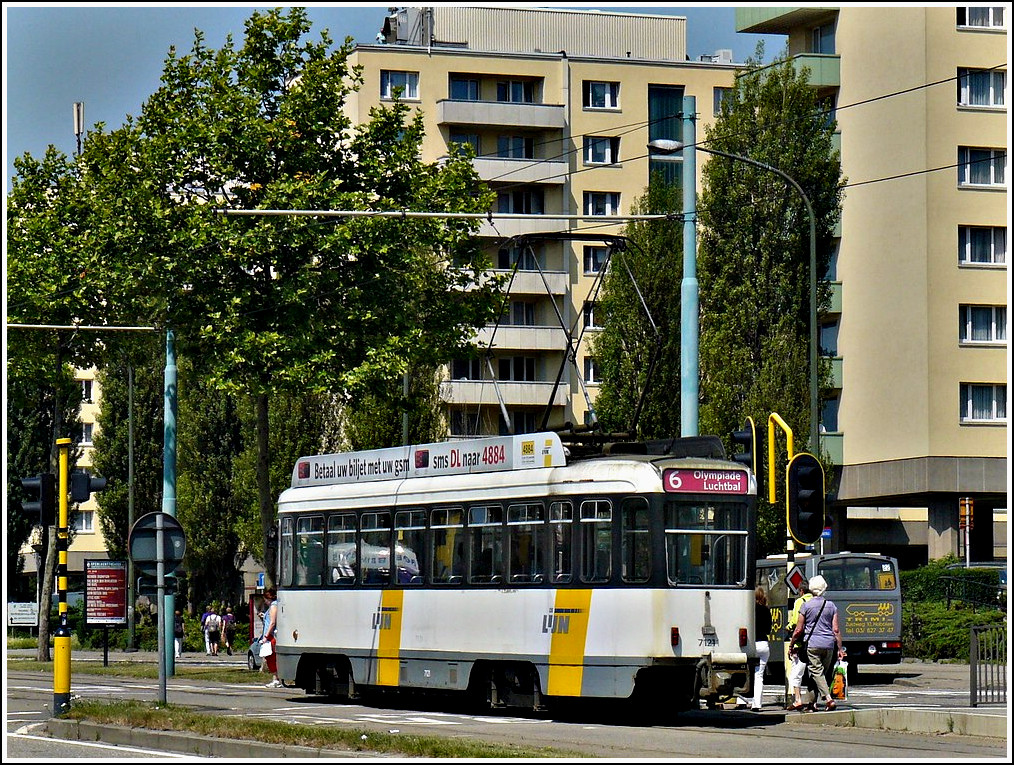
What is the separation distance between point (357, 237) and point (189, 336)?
370 centimetres

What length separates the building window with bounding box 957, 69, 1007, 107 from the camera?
51.2m

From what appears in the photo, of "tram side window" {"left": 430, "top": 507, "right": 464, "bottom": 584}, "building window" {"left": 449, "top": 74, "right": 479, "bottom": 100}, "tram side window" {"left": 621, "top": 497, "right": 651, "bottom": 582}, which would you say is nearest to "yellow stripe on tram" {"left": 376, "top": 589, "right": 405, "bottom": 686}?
"tram side window" {"left": 430, "top": 507, "right": 464, "bottom": 584}

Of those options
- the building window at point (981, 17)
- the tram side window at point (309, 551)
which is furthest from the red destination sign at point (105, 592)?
the building window at point (981, 17)

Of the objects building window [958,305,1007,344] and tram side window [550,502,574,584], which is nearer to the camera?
tram side window [550,502,574,584]

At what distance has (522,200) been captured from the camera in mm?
68500

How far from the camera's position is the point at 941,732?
61.0 ft

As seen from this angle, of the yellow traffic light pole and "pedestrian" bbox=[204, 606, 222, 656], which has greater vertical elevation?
the yellow traffic light pole

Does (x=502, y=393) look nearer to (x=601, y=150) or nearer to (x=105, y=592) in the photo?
(x=601, y=150)

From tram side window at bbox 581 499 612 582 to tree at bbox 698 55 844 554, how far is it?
92.8ft

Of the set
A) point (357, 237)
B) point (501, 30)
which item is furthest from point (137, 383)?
point (357, 237)

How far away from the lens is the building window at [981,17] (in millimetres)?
51469

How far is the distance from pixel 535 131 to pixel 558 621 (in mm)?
49455

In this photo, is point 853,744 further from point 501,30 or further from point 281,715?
point 501,30

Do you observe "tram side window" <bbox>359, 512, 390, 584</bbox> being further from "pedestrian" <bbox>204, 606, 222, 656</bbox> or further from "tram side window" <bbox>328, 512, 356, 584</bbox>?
"pedestrian" <bbox>204, 606, 222, 656</bbox>
